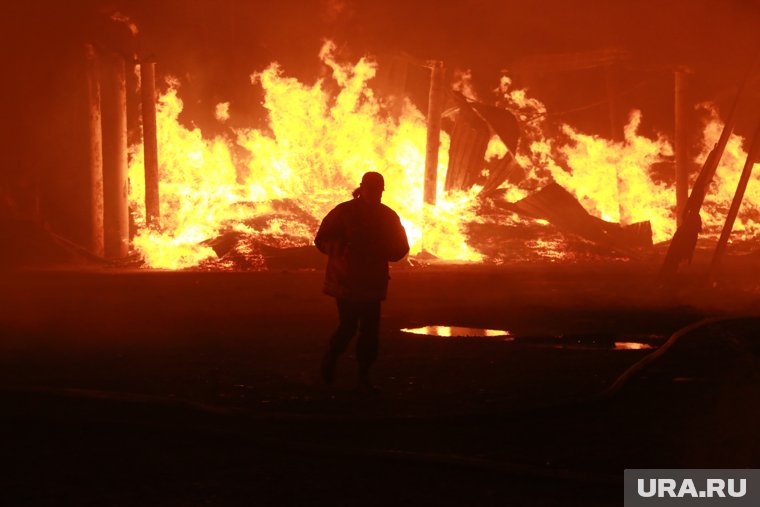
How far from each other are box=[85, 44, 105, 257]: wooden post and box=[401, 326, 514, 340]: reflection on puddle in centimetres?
1002

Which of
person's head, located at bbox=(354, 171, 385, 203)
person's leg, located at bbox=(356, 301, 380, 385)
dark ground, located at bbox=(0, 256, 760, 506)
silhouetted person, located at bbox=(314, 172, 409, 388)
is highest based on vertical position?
person's head, located at bbox=(354, 171, 385, 203)

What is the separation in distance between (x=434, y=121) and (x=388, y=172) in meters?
1.99

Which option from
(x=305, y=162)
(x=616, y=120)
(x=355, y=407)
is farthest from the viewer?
(x=616, y=120)

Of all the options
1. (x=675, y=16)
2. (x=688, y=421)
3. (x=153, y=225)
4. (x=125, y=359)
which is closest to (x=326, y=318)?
(x=125, y=359)

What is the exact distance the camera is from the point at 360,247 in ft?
22.8

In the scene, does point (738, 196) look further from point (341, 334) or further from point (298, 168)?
point (298, 168)

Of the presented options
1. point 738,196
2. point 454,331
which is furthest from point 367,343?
point 738,196

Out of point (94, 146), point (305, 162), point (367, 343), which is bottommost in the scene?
point (367, 343)

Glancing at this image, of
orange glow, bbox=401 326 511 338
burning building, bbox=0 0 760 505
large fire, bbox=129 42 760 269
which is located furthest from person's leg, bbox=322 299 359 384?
large fire, bbox=129 42 760 269

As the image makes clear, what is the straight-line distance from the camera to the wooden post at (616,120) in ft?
75.9

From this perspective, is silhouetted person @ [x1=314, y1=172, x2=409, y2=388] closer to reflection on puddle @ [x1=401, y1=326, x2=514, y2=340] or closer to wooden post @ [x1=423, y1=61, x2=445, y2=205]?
reflection on puddle @ [x1=401, y1=326, x2=514, y2=340]

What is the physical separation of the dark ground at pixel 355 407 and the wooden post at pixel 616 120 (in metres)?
11.1

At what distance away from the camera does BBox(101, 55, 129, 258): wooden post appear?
18781 millimetres

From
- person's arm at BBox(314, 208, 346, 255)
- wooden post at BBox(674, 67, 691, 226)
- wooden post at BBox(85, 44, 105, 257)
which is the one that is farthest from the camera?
wooden post at BBox(674, 67, 691, 226)
